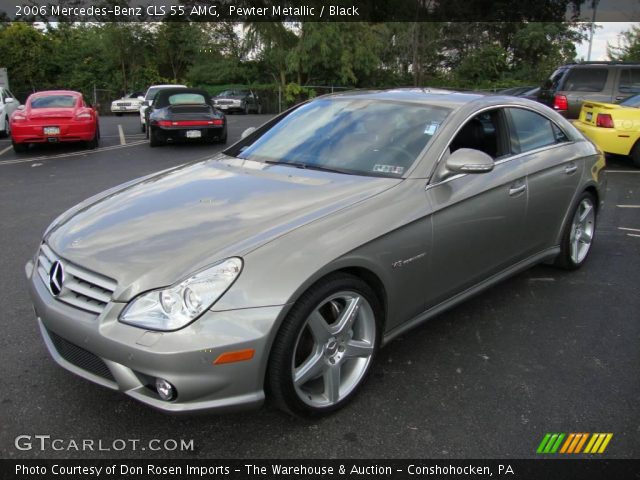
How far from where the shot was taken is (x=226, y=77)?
39.5 metres

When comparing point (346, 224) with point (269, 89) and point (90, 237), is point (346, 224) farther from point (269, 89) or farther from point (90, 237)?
point (269, 89)

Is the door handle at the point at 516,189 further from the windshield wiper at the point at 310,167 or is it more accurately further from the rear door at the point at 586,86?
the rear door at the point at 586,86

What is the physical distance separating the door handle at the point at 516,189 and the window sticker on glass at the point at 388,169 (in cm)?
90

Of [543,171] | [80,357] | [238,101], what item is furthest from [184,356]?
[238,101]

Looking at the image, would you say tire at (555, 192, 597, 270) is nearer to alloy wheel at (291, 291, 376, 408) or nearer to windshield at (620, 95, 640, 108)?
alloy wheel at (291, 291, 376, 408)

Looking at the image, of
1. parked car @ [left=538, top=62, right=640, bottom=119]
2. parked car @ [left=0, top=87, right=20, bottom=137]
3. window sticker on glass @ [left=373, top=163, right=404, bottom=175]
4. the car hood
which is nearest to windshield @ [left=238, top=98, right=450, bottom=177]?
window sticker on glass @ [left=373, top=163, right=404, bottom=175]

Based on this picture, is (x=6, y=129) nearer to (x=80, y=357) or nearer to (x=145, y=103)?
(x=145, y=103)

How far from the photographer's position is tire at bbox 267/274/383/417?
247 centimetres

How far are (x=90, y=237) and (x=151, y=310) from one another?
720 millimetres

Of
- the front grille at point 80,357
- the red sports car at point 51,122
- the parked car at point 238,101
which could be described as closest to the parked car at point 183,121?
the red sports car at point 51,122

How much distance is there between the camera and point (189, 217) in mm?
2873

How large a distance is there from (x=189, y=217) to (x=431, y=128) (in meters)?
1.57

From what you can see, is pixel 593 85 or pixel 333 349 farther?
pixel 593 85
